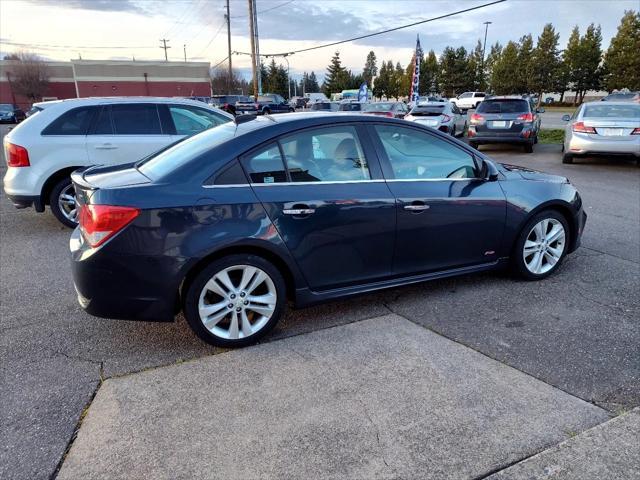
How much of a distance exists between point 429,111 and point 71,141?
39.1 feet

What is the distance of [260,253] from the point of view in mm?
3344

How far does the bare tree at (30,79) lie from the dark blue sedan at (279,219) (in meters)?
76.3

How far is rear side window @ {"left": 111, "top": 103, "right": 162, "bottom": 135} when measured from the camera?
6.68 m

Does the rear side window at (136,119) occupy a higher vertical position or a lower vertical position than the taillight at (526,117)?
higher

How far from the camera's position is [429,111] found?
15.6 m

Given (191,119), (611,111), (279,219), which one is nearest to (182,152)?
(279,219)

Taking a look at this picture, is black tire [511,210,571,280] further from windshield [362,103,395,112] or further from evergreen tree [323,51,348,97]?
evergreen tree [323,51,348,97]

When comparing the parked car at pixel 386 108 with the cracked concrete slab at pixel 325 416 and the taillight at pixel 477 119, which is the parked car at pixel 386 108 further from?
the cracked concrete slab at pixel 325 416

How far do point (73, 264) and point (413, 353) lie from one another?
2.40 meters

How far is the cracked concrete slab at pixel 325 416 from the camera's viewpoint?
2293 millimetres

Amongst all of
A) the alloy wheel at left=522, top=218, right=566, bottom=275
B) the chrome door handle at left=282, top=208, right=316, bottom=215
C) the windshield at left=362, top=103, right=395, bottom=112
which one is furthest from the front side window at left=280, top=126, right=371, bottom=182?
the windshield at left=362, top=103, right=395, bottom=112

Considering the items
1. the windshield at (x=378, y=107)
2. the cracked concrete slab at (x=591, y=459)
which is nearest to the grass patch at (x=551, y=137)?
the windshield at (x=378, y=107)

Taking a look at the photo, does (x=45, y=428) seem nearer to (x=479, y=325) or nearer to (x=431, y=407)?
(x=431, y=407)

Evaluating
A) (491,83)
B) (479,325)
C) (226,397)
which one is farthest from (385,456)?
(491,83)
